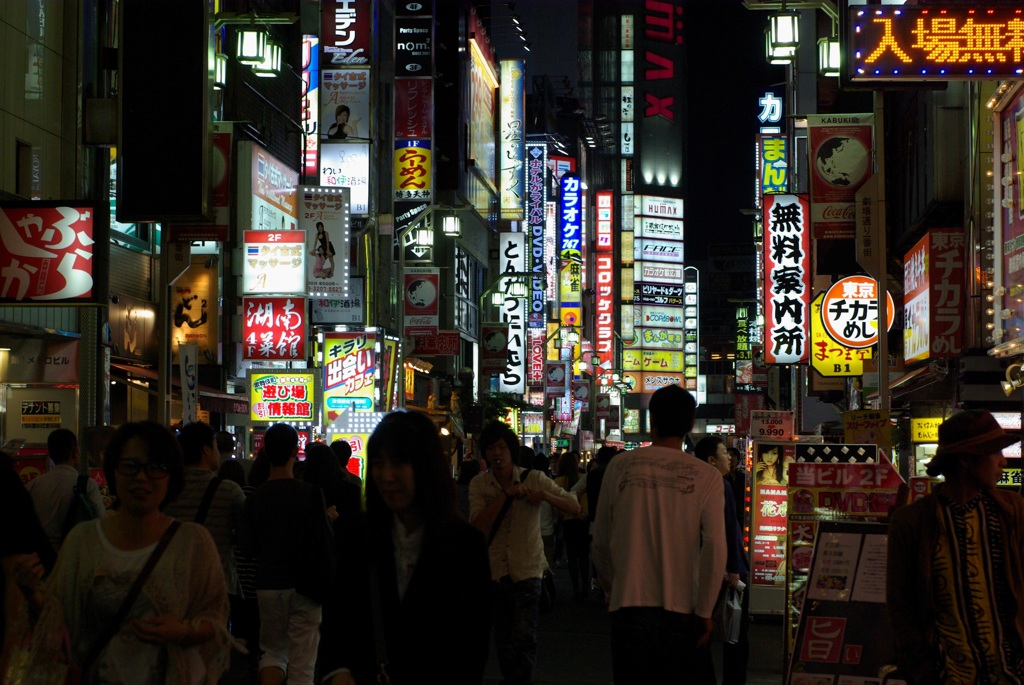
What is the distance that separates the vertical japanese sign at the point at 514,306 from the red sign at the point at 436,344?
1468 cm

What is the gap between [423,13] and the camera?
124ft

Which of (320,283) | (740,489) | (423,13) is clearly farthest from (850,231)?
(423,13)

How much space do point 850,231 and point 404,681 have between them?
63.8 ft

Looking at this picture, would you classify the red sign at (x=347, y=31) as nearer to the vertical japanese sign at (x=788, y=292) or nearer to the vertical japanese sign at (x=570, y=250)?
the vertical japanese sign at (x=788, y=292)

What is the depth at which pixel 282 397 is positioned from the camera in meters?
22.2

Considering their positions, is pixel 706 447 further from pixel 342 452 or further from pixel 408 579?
pixel 408 579

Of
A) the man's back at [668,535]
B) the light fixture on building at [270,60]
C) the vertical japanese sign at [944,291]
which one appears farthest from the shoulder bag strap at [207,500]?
the vertical japanese sign at [944,291]

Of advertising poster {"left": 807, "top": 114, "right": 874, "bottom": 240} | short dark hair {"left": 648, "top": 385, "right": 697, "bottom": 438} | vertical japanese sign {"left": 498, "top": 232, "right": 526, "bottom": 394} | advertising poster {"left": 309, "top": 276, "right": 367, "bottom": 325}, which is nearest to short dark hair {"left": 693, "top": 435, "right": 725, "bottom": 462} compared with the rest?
short dark hair {"left": 648, "top": 385, "right": 697, "bottom": 438}

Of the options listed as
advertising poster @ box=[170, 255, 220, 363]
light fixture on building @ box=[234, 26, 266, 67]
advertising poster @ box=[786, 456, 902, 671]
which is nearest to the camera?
advertising poster @ box=[786, 456, 902, 671]

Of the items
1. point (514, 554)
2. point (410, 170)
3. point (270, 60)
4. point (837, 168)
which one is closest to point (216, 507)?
point (514, 554)

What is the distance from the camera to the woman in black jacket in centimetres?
424

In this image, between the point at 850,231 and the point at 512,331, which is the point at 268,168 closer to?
the point at 850,231

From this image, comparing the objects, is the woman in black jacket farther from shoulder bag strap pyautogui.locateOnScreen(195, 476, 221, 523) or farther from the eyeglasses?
Answer: shoulder bag strap pyautogui.locateOnScreen(195, 476, 221, 523)

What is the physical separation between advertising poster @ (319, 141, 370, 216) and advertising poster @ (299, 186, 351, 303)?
233 inches
